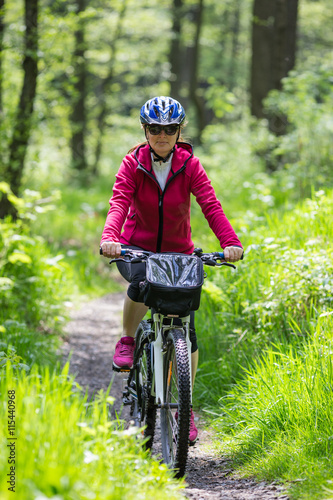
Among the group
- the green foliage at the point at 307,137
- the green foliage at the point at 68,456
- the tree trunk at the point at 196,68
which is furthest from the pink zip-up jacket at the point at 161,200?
the tree trunk at the point at 196,68

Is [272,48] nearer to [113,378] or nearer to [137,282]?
[113,378]

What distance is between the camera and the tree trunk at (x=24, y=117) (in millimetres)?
7855

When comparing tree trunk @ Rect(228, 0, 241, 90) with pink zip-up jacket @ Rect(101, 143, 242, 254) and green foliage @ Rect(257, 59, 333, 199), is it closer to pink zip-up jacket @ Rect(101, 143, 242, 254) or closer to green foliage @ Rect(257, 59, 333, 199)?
green foliage @ Rect(257, 59, 333, 199)

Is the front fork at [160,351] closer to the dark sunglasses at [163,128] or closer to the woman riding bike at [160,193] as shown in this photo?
the woman riding bike at [160,193]

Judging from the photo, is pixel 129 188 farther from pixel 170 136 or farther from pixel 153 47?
pixel 153 47

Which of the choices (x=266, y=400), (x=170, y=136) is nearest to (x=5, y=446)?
(x=266, y=400)

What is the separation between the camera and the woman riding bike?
3824 mm

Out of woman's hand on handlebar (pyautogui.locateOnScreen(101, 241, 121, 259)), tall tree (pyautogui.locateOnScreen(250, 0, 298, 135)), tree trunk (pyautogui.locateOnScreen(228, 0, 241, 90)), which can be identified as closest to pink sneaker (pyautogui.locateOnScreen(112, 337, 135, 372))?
woman's hand on handlebar (pyautogui.locateOnScreen(101, 241, 121, 259))

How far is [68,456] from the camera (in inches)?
88.4

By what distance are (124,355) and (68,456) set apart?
6.23 feet

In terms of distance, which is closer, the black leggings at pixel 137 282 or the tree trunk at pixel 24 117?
the black leggings at pixel 137 282

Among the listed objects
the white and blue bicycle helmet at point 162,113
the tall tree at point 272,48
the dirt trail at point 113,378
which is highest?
the tall tree at point 272,48
